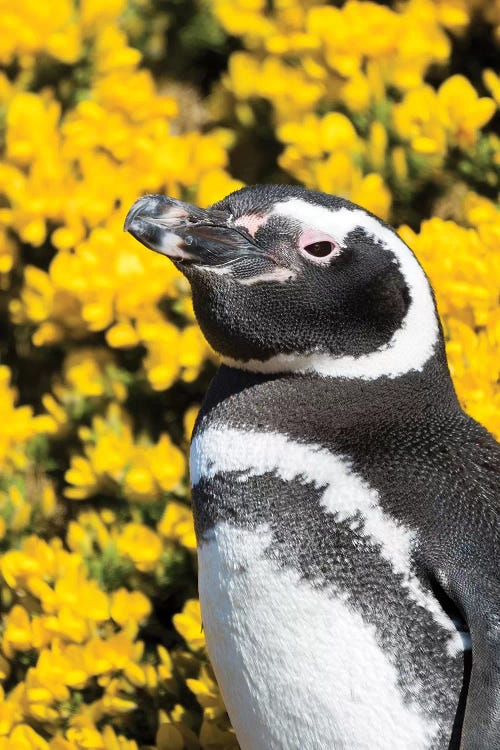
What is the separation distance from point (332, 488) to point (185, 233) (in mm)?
356

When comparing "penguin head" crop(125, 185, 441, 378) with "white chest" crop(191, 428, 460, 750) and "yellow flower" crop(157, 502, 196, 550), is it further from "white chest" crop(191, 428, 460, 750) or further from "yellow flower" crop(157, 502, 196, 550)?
"yellow flower" crop(157, 502, 196, 550)

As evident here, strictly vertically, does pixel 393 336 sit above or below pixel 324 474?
above

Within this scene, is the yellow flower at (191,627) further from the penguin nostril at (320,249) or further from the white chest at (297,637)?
the penguin nostril at (320,249)

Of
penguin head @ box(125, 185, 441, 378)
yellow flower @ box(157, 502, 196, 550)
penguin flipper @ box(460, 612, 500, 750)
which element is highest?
penguin head @ box(125, 185, 441, 378)

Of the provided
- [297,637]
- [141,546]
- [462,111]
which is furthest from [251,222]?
[462,111]

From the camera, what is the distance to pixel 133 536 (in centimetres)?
212

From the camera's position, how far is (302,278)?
1.52 meters

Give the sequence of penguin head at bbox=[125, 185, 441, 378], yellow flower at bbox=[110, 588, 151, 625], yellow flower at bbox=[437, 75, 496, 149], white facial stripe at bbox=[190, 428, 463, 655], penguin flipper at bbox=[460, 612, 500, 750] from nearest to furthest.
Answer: penguin flipper at bbox=[460, 612, 500, 750] < white facial stripe at bbox=[190, 428, 463, 655] < penguin head at bbox=[125, 185, 441, 378] < yellow flower at bbox=[110, 588, 151, 625] < yellow flower at bbox=[437, 75, 496, 149]

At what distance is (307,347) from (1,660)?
2.98ft

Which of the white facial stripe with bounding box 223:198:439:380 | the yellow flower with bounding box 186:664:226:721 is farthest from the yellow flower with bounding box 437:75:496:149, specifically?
the yellow flower with bounding box 186:664:226:721

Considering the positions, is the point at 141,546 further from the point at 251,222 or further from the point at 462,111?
the point at 462,111

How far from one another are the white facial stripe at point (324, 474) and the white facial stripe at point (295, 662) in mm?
74

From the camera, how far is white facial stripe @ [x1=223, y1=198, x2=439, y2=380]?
59.9 inches

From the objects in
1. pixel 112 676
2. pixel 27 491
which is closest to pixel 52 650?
pixel 112 676
